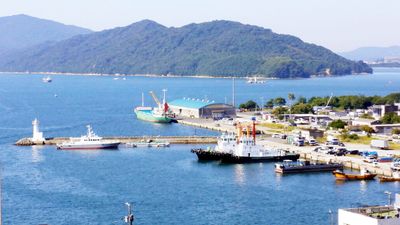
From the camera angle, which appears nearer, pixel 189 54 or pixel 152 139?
pixel 152 139

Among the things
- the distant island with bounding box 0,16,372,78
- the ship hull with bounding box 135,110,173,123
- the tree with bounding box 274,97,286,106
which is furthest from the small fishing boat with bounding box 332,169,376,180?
the distant island with bounding box 0,16,372,78

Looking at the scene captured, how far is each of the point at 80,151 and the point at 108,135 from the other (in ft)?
15.9

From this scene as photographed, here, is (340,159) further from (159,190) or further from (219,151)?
(159,190)

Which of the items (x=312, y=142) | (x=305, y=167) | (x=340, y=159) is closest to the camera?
(x=305, y=167)

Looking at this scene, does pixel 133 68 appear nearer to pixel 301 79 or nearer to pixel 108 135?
pixel 301 79

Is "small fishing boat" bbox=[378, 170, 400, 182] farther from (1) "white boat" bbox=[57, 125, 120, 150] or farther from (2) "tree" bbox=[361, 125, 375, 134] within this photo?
(1) "white boat" bbox=[57, 125, 120, 150]

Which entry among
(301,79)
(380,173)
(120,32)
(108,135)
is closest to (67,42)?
(120,32)

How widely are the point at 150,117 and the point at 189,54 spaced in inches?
3470

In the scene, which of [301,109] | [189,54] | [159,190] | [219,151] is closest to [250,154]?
[219,151]

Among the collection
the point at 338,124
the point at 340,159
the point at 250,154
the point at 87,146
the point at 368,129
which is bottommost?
the point at 340,159

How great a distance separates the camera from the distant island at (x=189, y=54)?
111m

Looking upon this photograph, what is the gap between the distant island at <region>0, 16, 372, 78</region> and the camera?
11094cm

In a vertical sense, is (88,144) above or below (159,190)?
above

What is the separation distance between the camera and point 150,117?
37.3m
